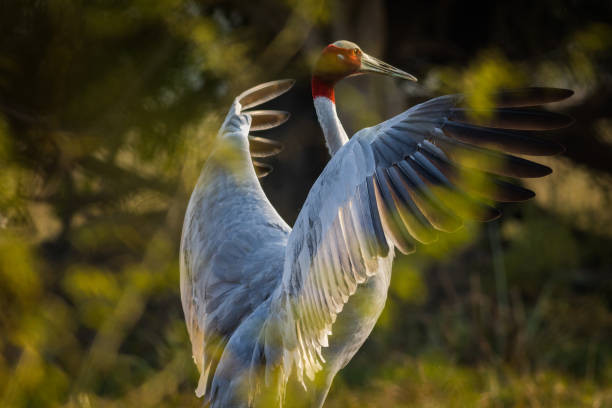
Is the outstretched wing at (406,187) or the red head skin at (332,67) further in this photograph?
the red head skin at (332,67)

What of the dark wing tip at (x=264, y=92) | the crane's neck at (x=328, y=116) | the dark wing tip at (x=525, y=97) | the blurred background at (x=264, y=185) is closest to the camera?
the blurred background at (x=264, y=185)

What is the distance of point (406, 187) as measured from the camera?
6.44 ft

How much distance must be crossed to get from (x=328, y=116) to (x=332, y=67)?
23 centimetres

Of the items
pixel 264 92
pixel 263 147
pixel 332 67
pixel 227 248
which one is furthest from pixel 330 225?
pixel 263 147

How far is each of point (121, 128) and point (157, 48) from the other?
32cm

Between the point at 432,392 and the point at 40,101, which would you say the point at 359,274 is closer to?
the point at 40,101

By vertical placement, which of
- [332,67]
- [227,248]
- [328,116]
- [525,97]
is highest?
[525,97]

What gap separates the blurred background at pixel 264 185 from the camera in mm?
1609

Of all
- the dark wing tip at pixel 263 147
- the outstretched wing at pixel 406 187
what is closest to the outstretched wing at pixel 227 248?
the dark wing tip at pixel 263 147

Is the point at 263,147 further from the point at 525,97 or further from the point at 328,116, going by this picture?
the point at 525,97

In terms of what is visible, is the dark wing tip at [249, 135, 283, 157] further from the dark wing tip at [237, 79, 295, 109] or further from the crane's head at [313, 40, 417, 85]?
the crane's head at [313, 40, 417, 85]

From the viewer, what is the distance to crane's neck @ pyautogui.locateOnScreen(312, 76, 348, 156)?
2.97 m

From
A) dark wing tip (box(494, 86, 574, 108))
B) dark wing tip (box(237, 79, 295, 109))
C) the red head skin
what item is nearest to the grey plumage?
dark wing tip (box(494, 86, 574, 108))

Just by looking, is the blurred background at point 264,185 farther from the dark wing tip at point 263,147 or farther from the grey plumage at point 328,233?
the dark wing tip at point 263,147
